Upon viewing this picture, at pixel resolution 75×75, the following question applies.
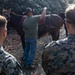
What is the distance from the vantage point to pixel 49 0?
20281 mm

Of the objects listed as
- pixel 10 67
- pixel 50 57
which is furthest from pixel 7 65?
pixel 50 57

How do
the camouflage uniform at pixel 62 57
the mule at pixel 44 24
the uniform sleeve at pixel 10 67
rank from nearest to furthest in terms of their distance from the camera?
the uniform sleeve at pixel 10 67 → the camouflage uniform at pixel 62 57 → the mule at pixel 44 24

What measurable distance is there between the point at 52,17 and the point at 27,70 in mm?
3462

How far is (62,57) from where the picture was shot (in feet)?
10.1

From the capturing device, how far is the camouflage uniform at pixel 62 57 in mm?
3039

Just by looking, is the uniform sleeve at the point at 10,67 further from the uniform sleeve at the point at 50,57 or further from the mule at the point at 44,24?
the mule at the point at 44,24

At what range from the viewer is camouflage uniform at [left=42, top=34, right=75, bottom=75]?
3039mm

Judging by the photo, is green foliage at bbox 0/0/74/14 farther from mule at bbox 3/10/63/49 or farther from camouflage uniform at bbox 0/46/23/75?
camouflage uniform at bbox 0/46/23/75

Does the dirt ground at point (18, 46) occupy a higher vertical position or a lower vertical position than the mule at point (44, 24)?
lower

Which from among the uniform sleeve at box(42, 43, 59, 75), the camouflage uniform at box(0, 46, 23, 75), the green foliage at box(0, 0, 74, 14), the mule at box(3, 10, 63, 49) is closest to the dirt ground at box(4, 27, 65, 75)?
the mule at box(3, 10, 63, 49)

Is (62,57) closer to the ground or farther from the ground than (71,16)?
closer to the ground

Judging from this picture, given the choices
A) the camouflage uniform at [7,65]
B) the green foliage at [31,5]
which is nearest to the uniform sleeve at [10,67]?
the camouflage uniform at [7,65]

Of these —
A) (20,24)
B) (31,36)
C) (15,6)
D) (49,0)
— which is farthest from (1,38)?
(49,0)

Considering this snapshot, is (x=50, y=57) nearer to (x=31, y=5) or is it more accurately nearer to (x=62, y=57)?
(x=62, y=57)
